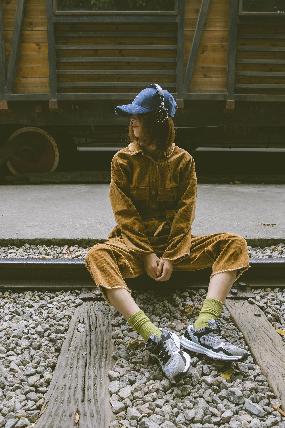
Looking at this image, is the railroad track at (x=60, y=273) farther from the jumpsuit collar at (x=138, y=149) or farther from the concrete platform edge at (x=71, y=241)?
the jumpsuit collar at (x=138, y=149)

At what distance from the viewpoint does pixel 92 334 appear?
2.62 m

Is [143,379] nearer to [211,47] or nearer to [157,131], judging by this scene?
[157,131]

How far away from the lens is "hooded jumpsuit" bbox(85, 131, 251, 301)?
276 cm

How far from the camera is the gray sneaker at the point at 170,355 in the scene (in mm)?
2156

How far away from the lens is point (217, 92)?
24.8 feet

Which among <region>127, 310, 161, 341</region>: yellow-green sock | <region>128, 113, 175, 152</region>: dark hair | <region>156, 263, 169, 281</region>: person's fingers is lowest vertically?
<region>127, 310, 161, 341</region>: yellow-green sock

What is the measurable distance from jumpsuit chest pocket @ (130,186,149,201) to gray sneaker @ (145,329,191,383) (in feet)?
2.94

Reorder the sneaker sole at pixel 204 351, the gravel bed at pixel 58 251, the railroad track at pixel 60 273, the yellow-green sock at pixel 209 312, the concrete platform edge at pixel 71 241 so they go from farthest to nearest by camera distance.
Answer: the concrete platform edge at pixel 71 241 < the gravel bed at pixel 58 251 < the railroad track at pixel 60 273 < the yellow-green sock at pixel 209 312 < the sneaker sole at pixel 204 351

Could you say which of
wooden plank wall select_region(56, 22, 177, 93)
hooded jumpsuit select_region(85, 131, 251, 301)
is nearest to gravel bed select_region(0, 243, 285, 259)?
hooded jumpsuit select_region(85, 131, 251, 301)

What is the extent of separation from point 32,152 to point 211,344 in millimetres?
5925

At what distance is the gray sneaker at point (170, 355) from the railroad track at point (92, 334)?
0.24 metres

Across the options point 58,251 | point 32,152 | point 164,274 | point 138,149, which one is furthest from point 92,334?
point 32,152

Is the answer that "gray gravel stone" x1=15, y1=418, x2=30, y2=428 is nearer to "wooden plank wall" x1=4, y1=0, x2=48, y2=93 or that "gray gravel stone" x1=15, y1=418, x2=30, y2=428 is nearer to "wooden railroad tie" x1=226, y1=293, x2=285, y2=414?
"wooden railroad tie" x1=226, y1=293, x2=285, y2=414

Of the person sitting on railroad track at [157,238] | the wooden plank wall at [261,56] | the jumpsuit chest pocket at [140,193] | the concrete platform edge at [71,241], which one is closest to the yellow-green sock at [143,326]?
the person sitting on railroad track at [157,238]
